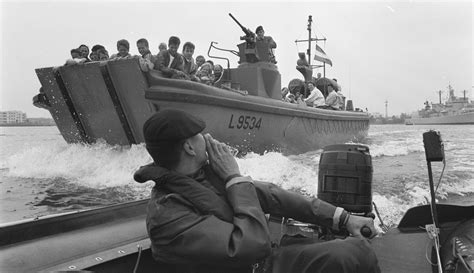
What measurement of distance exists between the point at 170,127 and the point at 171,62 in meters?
6.53

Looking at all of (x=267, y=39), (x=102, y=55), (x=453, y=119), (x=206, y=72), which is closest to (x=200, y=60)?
(x=206, y=72)

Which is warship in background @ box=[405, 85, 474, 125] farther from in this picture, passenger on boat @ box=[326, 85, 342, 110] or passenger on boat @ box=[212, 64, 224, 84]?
passenger on boat @ box=[212, 64, 224, 84]

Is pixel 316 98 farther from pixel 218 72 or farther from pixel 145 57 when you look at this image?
pixel 145 57

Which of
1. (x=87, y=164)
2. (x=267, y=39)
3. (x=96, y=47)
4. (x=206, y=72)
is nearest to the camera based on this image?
(x=87, y=164)

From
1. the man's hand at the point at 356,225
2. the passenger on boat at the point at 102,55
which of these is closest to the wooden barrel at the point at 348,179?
the man's hand at the point at 356,225

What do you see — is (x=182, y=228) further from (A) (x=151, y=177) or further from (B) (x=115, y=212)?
(B) (x=115, y=212)

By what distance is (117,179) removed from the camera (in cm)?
723

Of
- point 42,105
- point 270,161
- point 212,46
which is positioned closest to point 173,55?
point 212,46

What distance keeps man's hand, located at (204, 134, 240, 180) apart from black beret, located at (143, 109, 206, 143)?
0.44ft

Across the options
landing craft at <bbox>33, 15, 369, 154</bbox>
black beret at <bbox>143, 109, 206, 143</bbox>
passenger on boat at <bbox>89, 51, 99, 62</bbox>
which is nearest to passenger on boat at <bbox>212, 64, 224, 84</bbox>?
landing craft at <bbox>33, 15, 369, 154</bbox>

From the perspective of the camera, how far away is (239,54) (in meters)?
10.9

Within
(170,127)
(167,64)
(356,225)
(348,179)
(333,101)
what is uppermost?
(167,64)

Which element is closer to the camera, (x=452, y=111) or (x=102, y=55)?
(x=102, y=55)

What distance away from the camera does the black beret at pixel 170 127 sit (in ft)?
5.10
